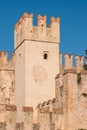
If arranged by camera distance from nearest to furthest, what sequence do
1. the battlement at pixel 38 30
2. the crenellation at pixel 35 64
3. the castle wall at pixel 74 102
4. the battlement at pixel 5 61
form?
the castle wall at pixel 74 102
the crenellation at pixel 35 64
the battlement at pixel 38 30
the battlement at pixel 5 61

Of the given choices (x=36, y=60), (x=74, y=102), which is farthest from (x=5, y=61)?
(x=74, y=102)

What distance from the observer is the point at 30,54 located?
4206cm

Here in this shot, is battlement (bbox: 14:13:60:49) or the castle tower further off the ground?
battlement (bbox: 14:13:60:49)

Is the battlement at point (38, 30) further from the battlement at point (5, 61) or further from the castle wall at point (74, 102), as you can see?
the castle wall at point (74, 102)

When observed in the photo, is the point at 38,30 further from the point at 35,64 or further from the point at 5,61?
the point at 5,61

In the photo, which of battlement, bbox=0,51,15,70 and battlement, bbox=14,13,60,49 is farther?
battlement, bbox=0,51,15,70

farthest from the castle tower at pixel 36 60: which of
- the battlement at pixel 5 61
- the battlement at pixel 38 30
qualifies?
the battlement at pixel 5 61

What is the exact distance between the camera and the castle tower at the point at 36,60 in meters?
41.2

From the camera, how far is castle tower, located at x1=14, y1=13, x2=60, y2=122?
1623 inches

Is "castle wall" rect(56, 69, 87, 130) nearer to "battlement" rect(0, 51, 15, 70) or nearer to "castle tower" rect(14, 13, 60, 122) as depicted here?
"castle tower" rect(14, 13, 60, 122)

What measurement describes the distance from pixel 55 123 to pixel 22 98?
14.8m

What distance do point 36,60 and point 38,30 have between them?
291cm

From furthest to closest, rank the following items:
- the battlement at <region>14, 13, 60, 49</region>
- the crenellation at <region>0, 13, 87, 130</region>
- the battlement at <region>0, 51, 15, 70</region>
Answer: the battlement at <region>0, 51, 15, 70</region>
the battlement at <region>14, 13, 60, 49</region>
the crenellation at <region>0, 13, 87, 130</region>

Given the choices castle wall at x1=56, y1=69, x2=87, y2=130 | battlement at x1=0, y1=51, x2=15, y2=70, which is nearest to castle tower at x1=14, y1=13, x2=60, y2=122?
battlement at x1=0, y1=51, x2=15, y2=70
